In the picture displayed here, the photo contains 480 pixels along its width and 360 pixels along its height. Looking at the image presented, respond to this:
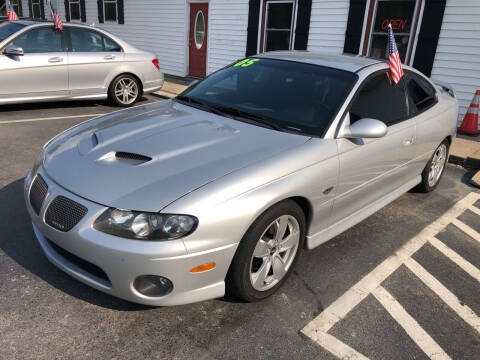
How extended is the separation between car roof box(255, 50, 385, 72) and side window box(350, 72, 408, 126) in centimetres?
18

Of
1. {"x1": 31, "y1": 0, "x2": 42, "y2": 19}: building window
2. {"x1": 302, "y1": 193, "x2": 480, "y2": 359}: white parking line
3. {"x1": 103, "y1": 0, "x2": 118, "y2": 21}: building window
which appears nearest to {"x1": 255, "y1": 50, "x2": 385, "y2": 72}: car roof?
{"x1": 302, "y1": 193, "x2": 480, "y2": 359}: white parking line

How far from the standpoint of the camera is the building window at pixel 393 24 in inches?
331

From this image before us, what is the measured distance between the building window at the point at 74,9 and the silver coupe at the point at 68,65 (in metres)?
10.8

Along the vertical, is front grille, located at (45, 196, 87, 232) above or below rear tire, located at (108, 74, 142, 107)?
above

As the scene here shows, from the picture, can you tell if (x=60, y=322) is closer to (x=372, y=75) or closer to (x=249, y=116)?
(x=249, y=116)

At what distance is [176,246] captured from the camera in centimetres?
229

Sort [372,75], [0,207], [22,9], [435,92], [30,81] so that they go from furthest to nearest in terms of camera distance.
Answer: [22,9]
[30,81]
[435,92]
[0,207]
[372,75]

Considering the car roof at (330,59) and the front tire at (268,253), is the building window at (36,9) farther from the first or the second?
the front tire at (268,253)

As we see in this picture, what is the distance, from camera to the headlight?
7.54 ft

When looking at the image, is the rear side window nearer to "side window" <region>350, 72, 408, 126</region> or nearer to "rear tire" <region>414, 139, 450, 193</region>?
"side window" <region>350, 72, 408, 126</region>

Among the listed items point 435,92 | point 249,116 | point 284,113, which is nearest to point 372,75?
point 284,113

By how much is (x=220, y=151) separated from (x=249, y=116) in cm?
70

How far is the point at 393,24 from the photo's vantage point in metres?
8.59

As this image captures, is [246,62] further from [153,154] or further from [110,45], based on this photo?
[110,45]
